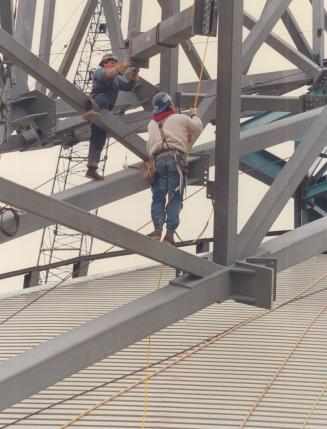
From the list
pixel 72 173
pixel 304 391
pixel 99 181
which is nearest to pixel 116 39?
pixel 99 181

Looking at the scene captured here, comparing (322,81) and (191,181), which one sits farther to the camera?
(322,81)

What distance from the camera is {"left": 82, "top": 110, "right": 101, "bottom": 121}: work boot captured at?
15.2 metres

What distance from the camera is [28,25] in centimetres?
1844

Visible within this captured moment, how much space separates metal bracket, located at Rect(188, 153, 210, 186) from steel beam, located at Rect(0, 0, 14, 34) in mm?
3951

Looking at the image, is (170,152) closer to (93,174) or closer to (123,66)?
(123,66)

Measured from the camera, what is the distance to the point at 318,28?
2281 cm

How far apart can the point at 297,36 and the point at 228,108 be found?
41.9ft

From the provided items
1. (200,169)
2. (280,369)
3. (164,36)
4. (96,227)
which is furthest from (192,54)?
(96,227)

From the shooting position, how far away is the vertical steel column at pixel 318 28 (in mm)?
22620

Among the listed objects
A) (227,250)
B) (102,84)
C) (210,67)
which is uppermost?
(210,67)

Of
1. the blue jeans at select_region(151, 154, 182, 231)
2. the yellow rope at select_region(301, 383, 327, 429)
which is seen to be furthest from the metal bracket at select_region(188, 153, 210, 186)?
the yellow rope at select_region(301, 383, 327, 429)

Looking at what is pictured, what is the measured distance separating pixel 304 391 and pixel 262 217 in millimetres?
3197

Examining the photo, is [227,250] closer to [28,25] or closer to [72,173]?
[28,25]

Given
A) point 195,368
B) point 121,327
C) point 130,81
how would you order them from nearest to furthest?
point 121,327 → point 195,368 → point 130,81
